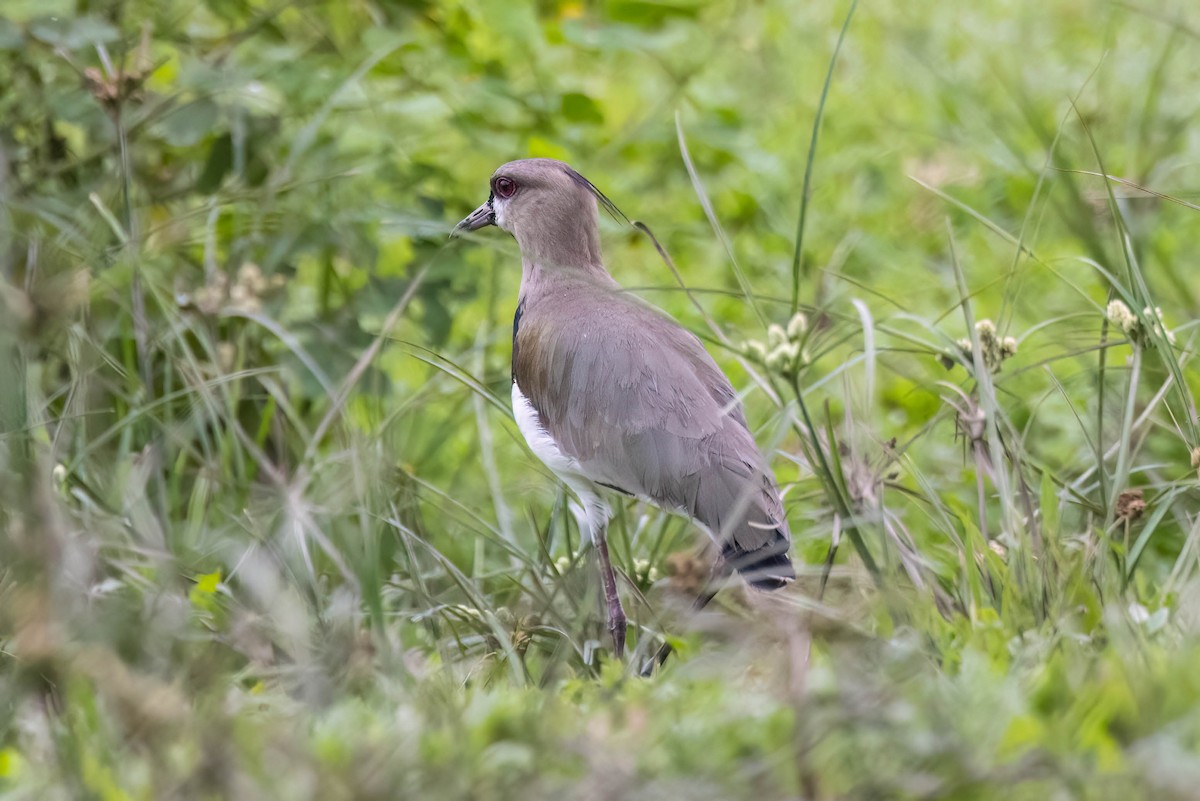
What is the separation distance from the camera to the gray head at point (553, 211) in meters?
3.39

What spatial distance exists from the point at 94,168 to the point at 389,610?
1.90m

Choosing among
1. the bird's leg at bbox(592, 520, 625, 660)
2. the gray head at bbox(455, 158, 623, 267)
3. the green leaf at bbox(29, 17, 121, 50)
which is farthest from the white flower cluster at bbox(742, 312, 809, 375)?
the green leaf at bbox(29, 17, 121, 50)

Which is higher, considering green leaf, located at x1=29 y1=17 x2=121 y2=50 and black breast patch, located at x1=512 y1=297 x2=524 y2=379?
green leaf, located at x1=29 y1=17 x2=121 y2=50

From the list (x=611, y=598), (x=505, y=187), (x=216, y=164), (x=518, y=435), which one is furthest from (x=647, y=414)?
(x=216, y=164)

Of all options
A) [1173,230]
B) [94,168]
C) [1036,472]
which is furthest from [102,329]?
[1173,230]

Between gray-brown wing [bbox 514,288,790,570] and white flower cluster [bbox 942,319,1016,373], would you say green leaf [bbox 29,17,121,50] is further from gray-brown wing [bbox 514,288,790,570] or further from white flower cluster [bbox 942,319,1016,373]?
white flower cluster [bbox 942,319,1016,373]

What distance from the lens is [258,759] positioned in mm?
1741

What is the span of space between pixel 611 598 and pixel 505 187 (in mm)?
1179

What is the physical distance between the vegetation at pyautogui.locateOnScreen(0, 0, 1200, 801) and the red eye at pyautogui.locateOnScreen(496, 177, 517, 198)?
40cm

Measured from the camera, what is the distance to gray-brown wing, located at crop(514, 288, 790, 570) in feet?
9.07

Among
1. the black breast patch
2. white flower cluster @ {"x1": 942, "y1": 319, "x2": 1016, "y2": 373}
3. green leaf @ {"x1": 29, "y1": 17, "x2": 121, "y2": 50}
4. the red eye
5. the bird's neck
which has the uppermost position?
green leaf @ {"x1": 29, "y1": 17, "x2": 121, "y2": 50}

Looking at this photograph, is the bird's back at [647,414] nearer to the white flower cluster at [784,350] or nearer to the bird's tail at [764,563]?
the bird's tail at [764,563]

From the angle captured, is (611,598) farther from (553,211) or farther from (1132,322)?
(1132,322)

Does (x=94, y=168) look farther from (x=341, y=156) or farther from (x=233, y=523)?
(x=233, y=523)
